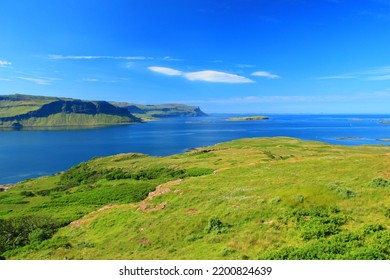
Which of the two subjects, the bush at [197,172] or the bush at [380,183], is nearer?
the bush at [380,183]

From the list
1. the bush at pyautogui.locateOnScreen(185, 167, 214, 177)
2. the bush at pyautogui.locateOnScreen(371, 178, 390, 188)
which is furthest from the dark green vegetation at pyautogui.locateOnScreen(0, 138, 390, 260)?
the bush at pyautogui.locateOnScreen(185, 167, 214, 177)

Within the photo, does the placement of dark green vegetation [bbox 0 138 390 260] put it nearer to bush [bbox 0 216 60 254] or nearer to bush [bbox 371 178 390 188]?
bush [bbox 371 178 390 188]

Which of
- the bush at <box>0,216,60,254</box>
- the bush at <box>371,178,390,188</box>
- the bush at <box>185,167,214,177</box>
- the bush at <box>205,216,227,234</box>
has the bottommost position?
the bush at <box>0,216,60,254</box>

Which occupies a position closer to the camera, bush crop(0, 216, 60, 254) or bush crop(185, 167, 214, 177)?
bush crop(0, 216, 60, 254)

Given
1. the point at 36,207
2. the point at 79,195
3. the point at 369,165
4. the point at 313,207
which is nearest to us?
the point at 313,207

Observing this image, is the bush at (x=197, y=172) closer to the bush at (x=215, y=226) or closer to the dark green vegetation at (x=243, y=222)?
the dark green vegetation at (x=243, y=222)

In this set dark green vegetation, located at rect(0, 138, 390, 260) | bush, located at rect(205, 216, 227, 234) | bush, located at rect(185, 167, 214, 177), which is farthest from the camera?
bush, located at rect(185, 167, 214, 177)

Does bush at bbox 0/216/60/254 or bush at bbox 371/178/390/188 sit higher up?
bush at bbox 371/178/390/188

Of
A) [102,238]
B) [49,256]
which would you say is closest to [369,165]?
[102,238]

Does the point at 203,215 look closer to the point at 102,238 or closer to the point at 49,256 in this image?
the point at 102,238

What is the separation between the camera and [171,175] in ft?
231

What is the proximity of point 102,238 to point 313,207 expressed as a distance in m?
20.3

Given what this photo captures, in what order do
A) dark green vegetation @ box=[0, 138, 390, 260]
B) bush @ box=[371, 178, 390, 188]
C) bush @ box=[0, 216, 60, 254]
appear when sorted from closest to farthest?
dark green vegetation @ box=[0, 138, 390, 260] < bush @ box=[371, 178, 390, 188] < bush @ box=[0, 216, 60, 254]

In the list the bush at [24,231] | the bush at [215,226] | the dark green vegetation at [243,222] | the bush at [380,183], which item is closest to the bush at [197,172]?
the dark green vegetation at [243,222]
